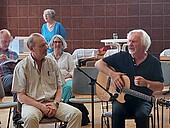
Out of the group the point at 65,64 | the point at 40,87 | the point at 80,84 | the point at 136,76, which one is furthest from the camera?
the point at 65,64

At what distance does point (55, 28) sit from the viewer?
619 cm

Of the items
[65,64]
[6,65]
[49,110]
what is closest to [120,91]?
[49,110]

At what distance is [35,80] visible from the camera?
340 cm

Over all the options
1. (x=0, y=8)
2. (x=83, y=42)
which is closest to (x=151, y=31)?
(x=83, y=42)

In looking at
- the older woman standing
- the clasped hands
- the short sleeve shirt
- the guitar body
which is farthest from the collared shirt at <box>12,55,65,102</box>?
the older woman standing

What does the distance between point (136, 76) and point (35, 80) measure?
906 mm

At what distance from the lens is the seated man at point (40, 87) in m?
3.27

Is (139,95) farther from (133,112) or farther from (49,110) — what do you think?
(49,110)

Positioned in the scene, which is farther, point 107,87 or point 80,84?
point 80,84

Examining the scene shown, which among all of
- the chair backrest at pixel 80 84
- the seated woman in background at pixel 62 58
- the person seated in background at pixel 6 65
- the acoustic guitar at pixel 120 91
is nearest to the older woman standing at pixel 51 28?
the seated woman in background at pixel 62 58

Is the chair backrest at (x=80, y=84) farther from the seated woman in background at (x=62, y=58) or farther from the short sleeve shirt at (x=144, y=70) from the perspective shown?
the short sleeve shirt at (x=144, y=70)

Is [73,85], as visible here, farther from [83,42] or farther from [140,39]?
[83,42]

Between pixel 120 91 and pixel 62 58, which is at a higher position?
pixel 62 58

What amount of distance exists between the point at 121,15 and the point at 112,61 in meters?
4.44
